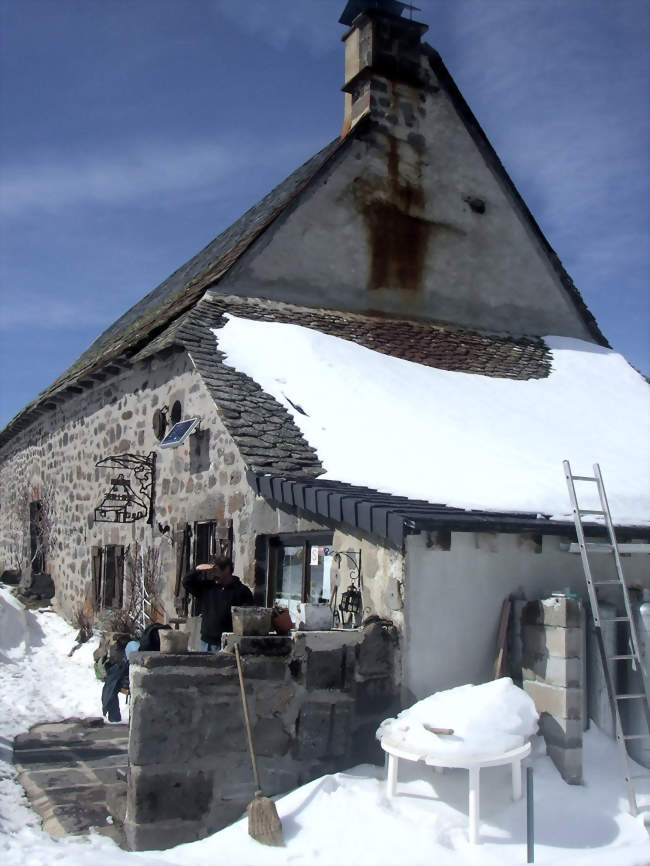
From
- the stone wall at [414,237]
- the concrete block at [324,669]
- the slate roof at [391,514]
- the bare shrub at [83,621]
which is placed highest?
the stone wall at [414,237]

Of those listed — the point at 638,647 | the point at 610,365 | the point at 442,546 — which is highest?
the point at 610,365

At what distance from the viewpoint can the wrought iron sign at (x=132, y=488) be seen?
32.1 feet

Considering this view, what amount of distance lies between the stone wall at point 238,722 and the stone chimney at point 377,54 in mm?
8592

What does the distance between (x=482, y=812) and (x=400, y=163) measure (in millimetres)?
9364

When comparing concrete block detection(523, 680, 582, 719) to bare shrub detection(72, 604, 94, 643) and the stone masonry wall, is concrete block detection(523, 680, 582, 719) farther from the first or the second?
bare shrub detection(72, 604, 94, 643)

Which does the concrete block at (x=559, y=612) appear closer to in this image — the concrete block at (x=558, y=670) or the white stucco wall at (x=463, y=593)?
the concrete block at (x=558, y=670)

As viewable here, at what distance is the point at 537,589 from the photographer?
21.0 ft

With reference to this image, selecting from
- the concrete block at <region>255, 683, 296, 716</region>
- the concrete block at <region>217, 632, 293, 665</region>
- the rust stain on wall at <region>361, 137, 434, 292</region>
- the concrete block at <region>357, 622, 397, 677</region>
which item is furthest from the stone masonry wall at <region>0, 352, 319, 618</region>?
the rust stain on wall at <region>361, 137, 434, 292</region>

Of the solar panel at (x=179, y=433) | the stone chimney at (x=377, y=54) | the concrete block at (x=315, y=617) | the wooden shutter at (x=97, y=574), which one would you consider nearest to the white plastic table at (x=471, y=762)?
the concrete block at (x=315, y=617)

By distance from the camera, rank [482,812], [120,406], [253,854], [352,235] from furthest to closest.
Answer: [352,235] < [120,406] < [482,812] < [253,854]

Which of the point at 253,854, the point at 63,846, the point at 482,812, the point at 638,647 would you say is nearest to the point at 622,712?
the point at 638,647

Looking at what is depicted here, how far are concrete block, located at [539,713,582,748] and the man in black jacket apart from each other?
90.2 inches

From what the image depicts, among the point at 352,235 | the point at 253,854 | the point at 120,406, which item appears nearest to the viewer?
the point at 253,854

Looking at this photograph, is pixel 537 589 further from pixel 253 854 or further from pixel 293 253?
pixel 293 253
